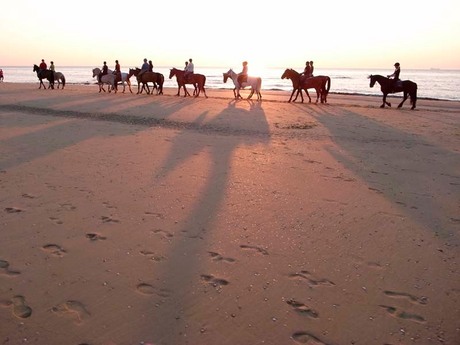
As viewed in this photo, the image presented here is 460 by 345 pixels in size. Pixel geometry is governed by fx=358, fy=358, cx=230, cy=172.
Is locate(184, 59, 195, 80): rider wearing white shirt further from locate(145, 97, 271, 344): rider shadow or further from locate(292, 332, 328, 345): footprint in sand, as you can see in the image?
locate(292, 332, 328, 345): footprint in sand

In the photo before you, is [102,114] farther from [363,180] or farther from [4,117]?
[363,180]

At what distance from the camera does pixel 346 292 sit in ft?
10.2

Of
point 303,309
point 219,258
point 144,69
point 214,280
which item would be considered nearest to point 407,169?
point 219,258

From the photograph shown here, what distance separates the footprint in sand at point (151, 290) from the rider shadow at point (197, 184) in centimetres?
7

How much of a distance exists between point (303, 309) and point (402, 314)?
788 millimetres

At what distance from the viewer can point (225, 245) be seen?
385 cm

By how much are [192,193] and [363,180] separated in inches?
119

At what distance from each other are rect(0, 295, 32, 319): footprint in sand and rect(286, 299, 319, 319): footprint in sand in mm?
2029

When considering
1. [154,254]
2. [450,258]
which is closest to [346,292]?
[450,258]

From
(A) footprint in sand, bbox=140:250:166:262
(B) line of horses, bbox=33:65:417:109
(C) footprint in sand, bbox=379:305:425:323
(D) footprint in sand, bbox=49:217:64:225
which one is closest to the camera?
(C) footprint in sand, bbox=379:305:425:323

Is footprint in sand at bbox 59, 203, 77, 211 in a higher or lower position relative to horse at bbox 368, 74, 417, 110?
lower

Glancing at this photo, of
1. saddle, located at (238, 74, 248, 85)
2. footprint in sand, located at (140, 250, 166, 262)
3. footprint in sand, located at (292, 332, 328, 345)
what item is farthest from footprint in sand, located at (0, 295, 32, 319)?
saddle, located at (238, 74, 248, 85)

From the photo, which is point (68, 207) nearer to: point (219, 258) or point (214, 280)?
point (219, 258)

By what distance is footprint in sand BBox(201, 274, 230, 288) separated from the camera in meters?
3.17
